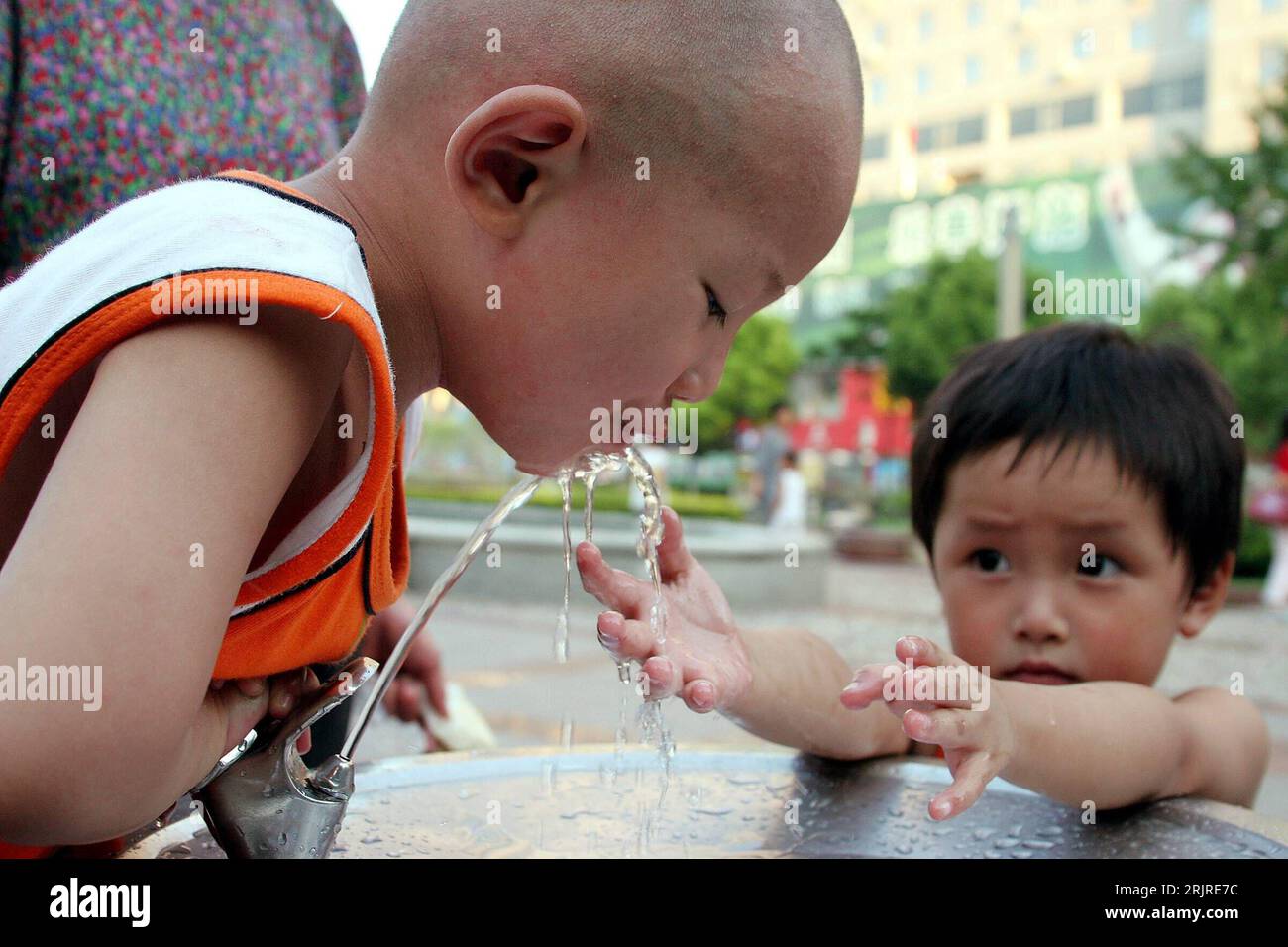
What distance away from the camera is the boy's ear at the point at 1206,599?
54.7 inches

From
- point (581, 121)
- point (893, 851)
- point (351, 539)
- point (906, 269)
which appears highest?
point (906, 269)

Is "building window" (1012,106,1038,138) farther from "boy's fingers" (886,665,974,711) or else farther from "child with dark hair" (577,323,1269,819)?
"boy's fingers" (886,665,974,711)

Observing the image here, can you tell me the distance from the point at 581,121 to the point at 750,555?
5.19 m

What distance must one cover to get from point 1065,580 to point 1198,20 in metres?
30.0

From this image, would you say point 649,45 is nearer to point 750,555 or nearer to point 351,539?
point 351,539

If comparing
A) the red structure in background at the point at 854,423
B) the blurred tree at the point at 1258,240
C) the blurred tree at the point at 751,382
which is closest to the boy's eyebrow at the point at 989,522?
the blurred tree at the point at 1258,240

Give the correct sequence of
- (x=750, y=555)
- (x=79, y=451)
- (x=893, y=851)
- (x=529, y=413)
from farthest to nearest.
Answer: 1. (x=750, y=555)
2. (x=893, y=851)
3. (x=529, y=413)
4. (x=79, y=451)

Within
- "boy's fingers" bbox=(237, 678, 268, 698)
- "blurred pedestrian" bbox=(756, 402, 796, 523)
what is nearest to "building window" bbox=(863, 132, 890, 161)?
"blurred pedestrian" bbox=(756, 402, 796, 523)

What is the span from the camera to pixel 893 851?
99cm

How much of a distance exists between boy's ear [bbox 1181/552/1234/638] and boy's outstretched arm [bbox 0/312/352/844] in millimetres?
1178

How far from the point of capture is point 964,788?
2.66 ft

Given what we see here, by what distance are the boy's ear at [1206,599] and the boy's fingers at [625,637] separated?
850mm

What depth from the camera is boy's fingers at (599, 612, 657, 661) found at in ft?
2.66
